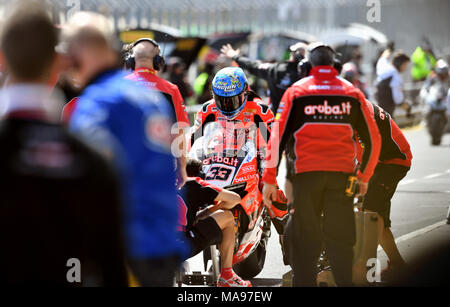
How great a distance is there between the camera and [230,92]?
738 centimetres

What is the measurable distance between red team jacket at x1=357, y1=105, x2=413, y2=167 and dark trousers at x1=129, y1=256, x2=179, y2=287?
3676 millimetres

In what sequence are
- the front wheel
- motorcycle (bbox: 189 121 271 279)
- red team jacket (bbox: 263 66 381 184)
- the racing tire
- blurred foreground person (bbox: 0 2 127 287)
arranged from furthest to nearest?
the front wheel
the racing tire
motorcycle (bbox: 189 121 271 279)
red team jacket (bbox: 263 66 381 184)
blurred foreground person (bbox: 0 2 127 287)

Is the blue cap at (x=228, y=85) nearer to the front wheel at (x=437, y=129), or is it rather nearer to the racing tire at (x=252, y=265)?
the racing tire at (x=252, y=265)

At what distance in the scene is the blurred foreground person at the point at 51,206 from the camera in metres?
2.96

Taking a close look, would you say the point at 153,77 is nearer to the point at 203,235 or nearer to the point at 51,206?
the point at 203,235

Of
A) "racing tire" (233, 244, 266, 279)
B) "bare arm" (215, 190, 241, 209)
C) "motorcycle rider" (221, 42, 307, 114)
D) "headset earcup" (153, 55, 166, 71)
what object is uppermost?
"motorcycle rider" (221, 42, 307, 114)

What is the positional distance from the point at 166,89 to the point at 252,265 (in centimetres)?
171

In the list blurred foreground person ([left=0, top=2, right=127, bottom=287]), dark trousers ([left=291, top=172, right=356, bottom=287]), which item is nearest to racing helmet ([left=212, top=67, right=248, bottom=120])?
dark trousers ([left=291, top=172, right=356, bottom=287])

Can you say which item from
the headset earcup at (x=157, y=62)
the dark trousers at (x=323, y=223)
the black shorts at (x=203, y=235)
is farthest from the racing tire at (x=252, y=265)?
the headset earcup at (x=157, y=62)

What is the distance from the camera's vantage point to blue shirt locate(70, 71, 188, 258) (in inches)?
142

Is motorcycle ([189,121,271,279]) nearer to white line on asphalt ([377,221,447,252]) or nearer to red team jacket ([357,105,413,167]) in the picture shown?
red team jacket ([357,105,413,167])

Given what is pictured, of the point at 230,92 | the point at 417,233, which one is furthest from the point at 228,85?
the point at 417,233

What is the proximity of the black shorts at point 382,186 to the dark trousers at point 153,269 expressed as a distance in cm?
396

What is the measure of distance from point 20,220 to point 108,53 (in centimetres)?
104
